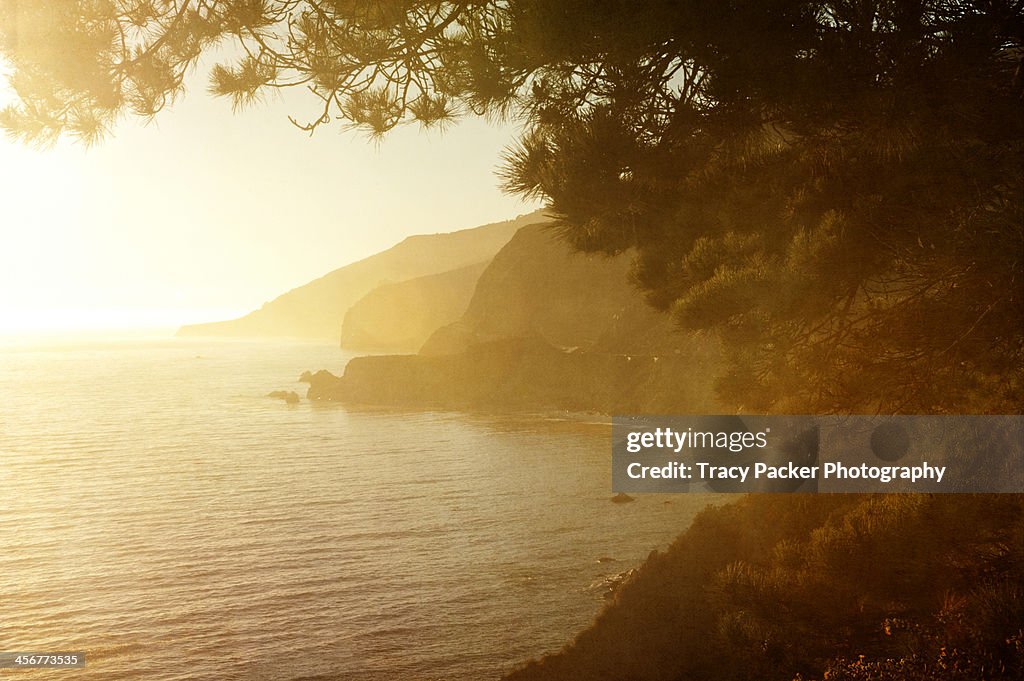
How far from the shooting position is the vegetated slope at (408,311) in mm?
173750

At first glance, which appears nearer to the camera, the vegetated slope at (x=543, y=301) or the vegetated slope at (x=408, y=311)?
the vegetated slope at (x=543, y=301)

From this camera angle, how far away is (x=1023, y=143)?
18.2 ft

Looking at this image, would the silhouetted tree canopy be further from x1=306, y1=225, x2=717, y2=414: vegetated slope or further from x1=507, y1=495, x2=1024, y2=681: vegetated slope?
x1=306, y1=225, x2=717, y2=414: vegetated slope

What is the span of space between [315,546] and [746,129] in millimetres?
28086

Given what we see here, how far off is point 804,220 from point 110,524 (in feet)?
125

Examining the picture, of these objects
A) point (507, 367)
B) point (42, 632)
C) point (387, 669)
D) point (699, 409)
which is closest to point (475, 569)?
point (387, 669)

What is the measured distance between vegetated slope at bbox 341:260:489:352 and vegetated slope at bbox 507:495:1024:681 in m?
160

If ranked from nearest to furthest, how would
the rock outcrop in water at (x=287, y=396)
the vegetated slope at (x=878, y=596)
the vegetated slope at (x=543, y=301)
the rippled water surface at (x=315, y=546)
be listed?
the vegetated slope at (x=878, y=596), the rippled water surface at (x=315, y=546), the rock outcrop in water at (x=287, y=396), the vegetated slope at (x=543, y=301)

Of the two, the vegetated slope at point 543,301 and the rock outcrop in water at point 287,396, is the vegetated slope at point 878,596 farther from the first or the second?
the rock outcrop in water at point 287,396

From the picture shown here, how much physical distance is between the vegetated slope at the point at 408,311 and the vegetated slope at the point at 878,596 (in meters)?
160

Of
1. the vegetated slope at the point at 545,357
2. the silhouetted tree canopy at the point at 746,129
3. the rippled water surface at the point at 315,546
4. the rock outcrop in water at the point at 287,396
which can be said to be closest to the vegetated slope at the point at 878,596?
the silhouetted tree canopy at the point at 746,129

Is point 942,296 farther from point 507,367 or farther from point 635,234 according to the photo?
point 507,367

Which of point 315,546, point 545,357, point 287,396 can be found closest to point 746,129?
point 315,546

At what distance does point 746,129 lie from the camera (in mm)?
6887
